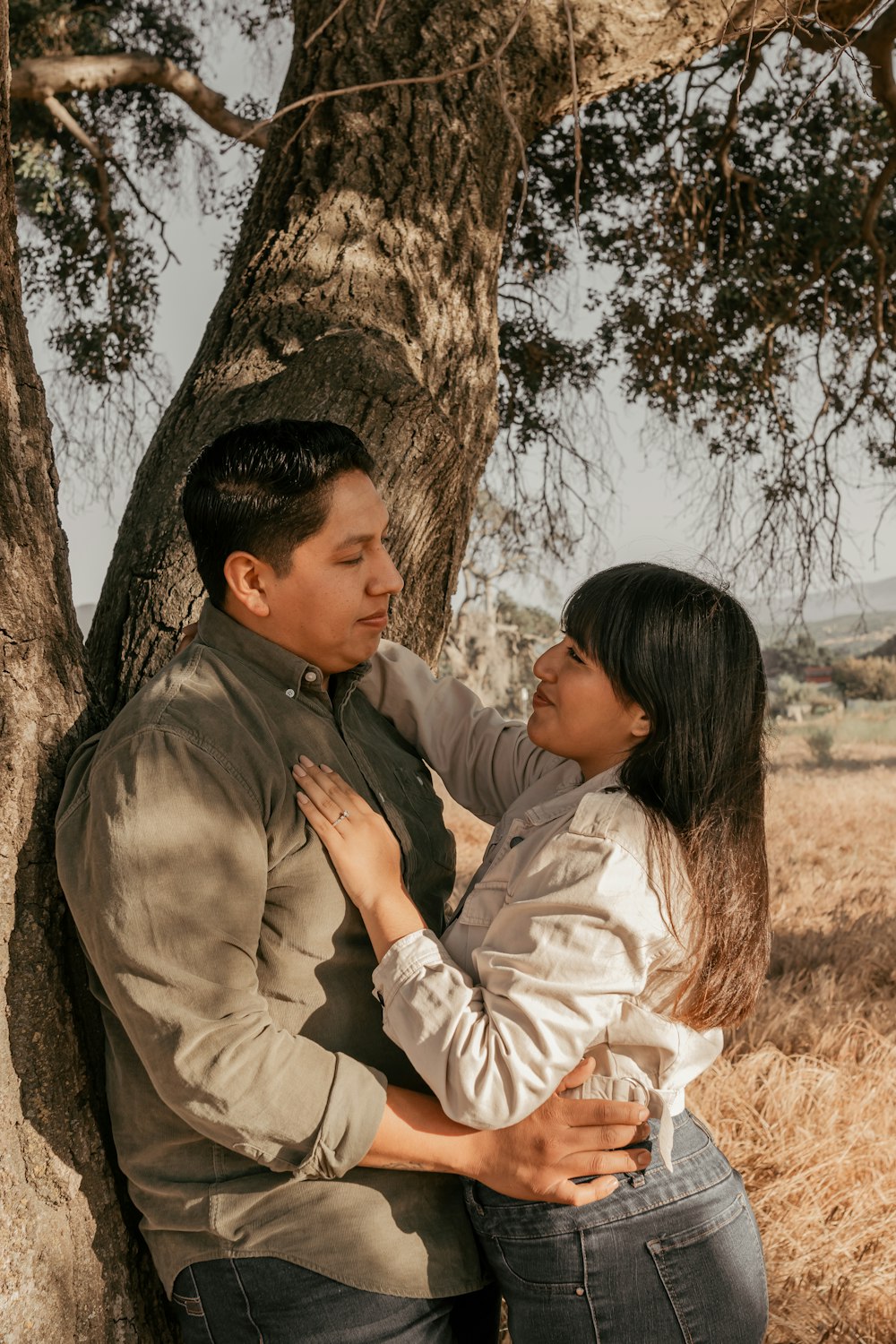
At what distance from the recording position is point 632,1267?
1.61 metres

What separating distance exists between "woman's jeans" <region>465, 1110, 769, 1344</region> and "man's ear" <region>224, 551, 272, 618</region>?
3.12 ft

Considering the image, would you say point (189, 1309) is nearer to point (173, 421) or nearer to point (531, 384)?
point (173, 421)

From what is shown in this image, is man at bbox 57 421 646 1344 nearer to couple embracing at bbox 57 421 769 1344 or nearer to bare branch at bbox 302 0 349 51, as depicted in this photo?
couple embracing at bbox 57 421 769 1344

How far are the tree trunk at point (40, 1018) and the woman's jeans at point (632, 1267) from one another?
578mm

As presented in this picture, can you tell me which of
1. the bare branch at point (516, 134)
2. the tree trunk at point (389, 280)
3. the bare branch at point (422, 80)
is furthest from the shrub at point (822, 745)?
the bare branch at point (516, 134)

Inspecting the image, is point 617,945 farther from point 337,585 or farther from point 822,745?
point 822,745

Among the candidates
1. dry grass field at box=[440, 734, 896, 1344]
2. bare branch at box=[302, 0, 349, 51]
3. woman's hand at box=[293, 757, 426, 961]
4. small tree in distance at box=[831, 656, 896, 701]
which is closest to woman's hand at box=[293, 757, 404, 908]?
woman's hand at box=[293, 757, 426, 961]

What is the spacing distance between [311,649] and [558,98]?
241 centimetres

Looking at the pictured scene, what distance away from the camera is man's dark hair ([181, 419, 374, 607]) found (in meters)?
1.74

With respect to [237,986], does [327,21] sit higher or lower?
higher

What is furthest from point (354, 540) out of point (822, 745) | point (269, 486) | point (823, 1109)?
point (822, 745)

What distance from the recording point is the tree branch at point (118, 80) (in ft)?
18.0

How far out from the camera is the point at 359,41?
10.2 feet

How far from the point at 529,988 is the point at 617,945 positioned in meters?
0.14
